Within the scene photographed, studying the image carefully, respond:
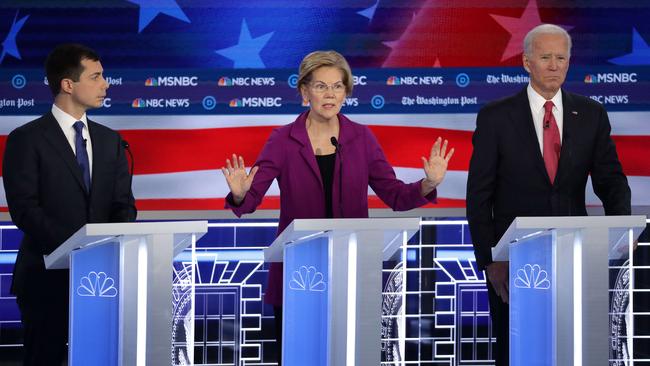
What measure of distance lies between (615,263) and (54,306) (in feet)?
6.67

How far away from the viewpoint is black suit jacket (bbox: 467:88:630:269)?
14.3 feet

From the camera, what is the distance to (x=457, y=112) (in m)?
6.36

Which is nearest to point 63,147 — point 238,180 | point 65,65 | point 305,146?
point 65,65

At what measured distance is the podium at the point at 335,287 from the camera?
3.58 meters

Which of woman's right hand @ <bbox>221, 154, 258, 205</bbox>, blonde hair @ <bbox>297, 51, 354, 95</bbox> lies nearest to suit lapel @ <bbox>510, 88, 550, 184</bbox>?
blonde hair @ <bbox>297, 51, 354, 95</bbox>

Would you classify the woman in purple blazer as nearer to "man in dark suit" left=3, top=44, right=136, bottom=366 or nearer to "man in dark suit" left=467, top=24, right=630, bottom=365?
"man in dark suit" left=467, top=24, right=630, bottom=365

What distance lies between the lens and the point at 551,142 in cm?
440

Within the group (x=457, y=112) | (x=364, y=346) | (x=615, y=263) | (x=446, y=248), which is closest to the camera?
(x=364, y=346)

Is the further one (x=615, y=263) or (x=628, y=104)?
(x=628, y=104)

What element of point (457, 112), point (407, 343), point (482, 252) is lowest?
point (407, 343)

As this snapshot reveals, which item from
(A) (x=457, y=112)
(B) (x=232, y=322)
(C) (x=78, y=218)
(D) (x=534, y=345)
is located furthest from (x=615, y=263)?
(B) (x=232, y=322)

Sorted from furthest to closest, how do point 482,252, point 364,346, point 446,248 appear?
point 446,248 → point 482,252 → point 364,346

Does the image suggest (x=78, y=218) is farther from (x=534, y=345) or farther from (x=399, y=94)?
(x=399, y=94)

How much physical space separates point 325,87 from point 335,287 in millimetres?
1024
